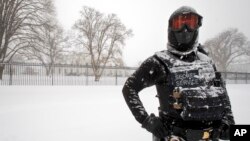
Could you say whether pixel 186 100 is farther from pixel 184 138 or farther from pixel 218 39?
pixel 218 39

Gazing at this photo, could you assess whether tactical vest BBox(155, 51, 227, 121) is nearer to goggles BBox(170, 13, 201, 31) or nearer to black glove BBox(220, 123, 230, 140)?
black glove BBox(220, 123, 230, 140)

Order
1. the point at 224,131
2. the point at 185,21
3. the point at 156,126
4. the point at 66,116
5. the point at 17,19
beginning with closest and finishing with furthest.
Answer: the point at 156,126, the point at 224,131, the point at 185,21, the point at 66,116, the point at 17,19

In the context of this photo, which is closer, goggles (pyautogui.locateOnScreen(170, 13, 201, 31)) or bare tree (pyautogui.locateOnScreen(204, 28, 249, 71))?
goggles (pyautogui.locateOnScreen(170, 13, 201, 31))

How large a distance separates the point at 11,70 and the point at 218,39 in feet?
Result: 124

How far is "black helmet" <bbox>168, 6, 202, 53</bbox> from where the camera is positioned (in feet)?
7.63

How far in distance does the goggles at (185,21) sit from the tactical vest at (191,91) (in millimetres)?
257

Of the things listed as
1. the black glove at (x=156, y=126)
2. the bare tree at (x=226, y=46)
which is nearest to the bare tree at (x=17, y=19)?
the black glove at (x=156, y=126)

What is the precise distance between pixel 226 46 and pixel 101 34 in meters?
25.7

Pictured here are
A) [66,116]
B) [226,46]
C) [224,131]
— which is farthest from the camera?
[226,46]

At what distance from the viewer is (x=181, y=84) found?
218 centimetres

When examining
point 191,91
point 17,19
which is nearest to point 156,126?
point 191,91

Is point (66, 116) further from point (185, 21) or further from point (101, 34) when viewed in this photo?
point (101, 34)

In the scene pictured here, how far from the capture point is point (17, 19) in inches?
794

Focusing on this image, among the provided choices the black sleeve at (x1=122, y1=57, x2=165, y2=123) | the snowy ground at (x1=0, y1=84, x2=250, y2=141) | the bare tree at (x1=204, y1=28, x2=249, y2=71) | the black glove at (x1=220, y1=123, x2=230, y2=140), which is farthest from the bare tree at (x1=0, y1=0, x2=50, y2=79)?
the bare tree at (x1=204, y1=28, x2=249, y2=71)
